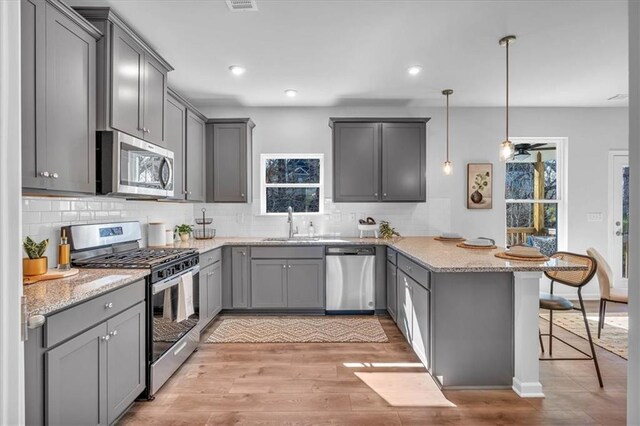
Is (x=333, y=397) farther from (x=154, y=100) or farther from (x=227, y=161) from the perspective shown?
(x=227, y=161)

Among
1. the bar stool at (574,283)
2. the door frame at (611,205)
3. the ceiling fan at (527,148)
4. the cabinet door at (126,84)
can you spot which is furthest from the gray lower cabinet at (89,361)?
the door frame at (611,205)

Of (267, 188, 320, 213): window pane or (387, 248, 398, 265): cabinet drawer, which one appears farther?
(267, 188, 320, 213): window pane

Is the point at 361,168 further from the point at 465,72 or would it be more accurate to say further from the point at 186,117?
the point at 186,117

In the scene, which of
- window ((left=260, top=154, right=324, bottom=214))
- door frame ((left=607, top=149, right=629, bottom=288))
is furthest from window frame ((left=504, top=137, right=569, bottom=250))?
window ((left=260, top=154, right=324, bottom=214))

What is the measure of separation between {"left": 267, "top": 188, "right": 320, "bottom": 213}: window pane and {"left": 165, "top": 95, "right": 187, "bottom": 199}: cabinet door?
52.4 inches

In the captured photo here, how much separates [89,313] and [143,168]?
4.12 feet

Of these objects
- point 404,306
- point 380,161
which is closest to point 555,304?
point 404,306

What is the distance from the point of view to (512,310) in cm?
235

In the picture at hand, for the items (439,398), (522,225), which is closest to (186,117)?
(439,398)

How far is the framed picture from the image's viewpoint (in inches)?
183

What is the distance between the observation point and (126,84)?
93.2 inches

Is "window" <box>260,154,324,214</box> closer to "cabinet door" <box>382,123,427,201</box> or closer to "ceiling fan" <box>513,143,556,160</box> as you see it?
"cabinet door" <box>382,123,427,201</box>

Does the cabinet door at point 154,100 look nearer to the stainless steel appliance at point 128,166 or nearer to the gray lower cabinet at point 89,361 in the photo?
the stainless steel appliance at point 128,166

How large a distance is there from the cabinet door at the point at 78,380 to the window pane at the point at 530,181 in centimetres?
496
